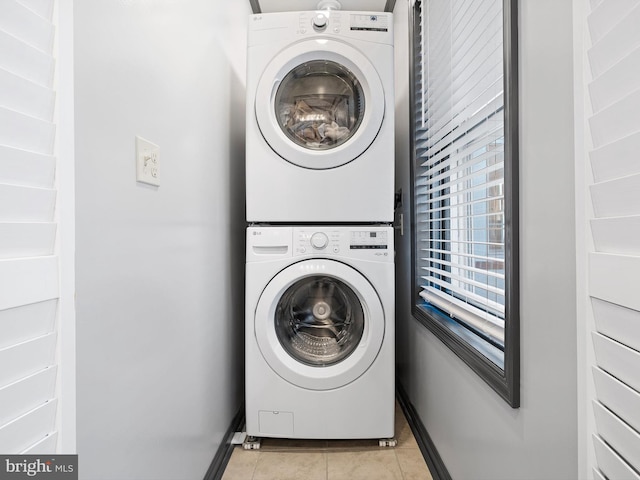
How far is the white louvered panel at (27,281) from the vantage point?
0.42m

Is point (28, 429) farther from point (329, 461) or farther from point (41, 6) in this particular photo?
point (329, 461)

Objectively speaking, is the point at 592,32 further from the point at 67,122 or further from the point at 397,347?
the point at 397,347

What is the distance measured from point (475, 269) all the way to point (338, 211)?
0.62m

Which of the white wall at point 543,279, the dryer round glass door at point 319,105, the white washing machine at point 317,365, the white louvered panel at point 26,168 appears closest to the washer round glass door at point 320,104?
the dryer round glass door at point 319,105

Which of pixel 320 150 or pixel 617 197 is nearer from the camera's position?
pixel 617 197

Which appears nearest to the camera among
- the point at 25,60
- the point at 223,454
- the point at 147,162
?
the point at 25,60

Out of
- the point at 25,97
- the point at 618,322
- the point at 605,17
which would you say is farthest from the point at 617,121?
the point at 25,97

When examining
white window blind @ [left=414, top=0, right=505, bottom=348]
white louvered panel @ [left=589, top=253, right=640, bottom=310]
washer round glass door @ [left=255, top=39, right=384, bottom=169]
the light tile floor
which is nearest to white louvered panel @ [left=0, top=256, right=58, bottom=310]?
white louvered panel @ [left=589, top=253, right=640, bottom=310]

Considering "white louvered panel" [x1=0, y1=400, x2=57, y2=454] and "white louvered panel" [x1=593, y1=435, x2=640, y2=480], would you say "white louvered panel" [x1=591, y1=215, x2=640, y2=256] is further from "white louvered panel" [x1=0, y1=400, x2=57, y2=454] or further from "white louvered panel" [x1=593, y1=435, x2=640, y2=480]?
"white louvered panel" [x1=0, y1=400, x2=57, y2=454]

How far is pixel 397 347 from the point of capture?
207 centimetres

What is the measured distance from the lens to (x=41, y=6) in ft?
1.52

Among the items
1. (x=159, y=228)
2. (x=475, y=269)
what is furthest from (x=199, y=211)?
(x=475, y=269)

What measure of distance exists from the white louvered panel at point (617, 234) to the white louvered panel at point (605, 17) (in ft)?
0.93

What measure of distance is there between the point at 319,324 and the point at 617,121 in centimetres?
131
